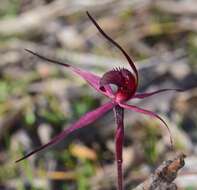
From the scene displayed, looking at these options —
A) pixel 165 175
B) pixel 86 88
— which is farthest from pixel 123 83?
pixel 86 88

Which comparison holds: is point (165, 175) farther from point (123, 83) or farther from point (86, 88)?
point (86, 88)

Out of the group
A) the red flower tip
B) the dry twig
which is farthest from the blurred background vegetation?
the red flower tip

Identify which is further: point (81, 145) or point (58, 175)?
point (81, 145)

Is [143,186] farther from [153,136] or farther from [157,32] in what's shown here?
[157,32]

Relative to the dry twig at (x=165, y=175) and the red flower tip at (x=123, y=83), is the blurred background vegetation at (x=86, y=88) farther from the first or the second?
the red flower tip at (x=123, y=83)

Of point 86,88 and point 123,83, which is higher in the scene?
point 123,83

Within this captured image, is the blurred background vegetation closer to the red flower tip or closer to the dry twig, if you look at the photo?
the dry twig

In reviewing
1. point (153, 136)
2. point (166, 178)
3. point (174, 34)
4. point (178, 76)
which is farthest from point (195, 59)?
point (166, 178)

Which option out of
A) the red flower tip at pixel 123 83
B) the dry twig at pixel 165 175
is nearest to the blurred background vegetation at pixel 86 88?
the dry twig at pixel 165 175

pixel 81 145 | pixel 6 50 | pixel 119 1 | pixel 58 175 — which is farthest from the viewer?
pixel 119 1

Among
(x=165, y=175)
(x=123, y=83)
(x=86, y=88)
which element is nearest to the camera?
(x=123, y=83)
